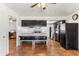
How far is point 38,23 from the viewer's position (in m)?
8.77

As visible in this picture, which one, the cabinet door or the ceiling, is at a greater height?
the ceiling

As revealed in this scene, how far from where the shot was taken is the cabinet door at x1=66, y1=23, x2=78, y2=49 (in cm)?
634

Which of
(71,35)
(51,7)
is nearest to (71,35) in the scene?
(71,35)

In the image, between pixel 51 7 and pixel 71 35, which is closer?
pixel 51 7

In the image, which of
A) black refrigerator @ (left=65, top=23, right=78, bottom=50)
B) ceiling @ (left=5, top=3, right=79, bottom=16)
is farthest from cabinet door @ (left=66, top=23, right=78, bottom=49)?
ceiling @ (left=5, top=3, right=79, bottom=16)

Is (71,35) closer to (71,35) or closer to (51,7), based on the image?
(71,35)

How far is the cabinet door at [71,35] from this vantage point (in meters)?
6.34

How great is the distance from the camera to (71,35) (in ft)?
21.0

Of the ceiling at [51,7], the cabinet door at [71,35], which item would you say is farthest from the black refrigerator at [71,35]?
the ceiling at [51,7]

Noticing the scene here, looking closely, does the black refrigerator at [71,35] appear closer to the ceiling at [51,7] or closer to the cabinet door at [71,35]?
the cabinet door at [71,35]

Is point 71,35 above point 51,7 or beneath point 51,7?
beneath

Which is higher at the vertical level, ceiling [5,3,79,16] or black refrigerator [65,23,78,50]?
ceiling [5,3,79,16]

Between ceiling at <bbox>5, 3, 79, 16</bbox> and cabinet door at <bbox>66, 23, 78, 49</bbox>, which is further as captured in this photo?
cabinet door at <bbox>66, 23, 78, 49</bbox>

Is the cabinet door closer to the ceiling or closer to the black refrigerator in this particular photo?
the black refrigerator
